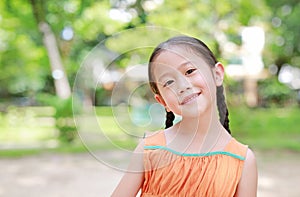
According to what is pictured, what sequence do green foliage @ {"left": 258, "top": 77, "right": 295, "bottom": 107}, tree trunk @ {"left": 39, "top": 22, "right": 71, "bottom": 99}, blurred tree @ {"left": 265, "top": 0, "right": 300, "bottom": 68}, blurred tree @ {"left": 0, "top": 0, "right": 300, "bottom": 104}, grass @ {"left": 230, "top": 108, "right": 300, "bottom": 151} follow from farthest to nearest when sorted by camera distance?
1. green foliage @ {"left": 258, "top": 77, "right": 295, "bottom": 107}
2. blurred tree @ {"left": 265, "top": 0, "right": 300, "bottom": 68}
3. tree trunk @ {"left": 39, "top": 22, "right": 71, "bottom": 99}
4. blurred tree @ {"left": 0, "top": 0, "right": 300, "bottom": 104}
5. grass @ {"left": 230, "top": 108, "right": 300, "bottom": 151}

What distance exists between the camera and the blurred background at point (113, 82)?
489 mm

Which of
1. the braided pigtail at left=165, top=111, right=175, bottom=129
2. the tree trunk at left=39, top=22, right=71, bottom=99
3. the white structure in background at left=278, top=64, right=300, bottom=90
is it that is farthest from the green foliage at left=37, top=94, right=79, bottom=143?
the white structure in background at left=278, top=64, right=300, bottom=90

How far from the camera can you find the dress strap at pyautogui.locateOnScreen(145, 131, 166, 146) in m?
0.49

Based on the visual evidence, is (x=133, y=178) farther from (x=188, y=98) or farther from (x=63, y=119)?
(x=63, y=119)

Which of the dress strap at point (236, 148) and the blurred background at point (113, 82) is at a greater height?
the blurred background at point (113, 82)

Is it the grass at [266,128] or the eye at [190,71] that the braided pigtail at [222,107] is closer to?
the eye at [190,71]

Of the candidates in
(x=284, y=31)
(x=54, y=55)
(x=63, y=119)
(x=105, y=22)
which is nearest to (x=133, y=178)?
(x=63, y=119)

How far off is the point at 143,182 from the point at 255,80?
416 inches

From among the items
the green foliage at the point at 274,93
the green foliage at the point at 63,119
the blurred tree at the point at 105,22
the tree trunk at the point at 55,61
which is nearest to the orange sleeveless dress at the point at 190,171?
the blurred tree at the point at 105,22

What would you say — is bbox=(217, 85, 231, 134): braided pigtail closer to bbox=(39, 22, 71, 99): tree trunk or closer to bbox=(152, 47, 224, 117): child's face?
bbox=(152, 47, 224, 117): child's face

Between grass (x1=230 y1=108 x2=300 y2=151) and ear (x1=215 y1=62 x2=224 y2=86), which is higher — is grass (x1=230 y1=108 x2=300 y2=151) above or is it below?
above

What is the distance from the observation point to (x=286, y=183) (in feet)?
13.3

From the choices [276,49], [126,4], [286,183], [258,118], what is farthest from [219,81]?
[276,49]

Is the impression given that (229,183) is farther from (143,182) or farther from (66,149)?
(66,149)
